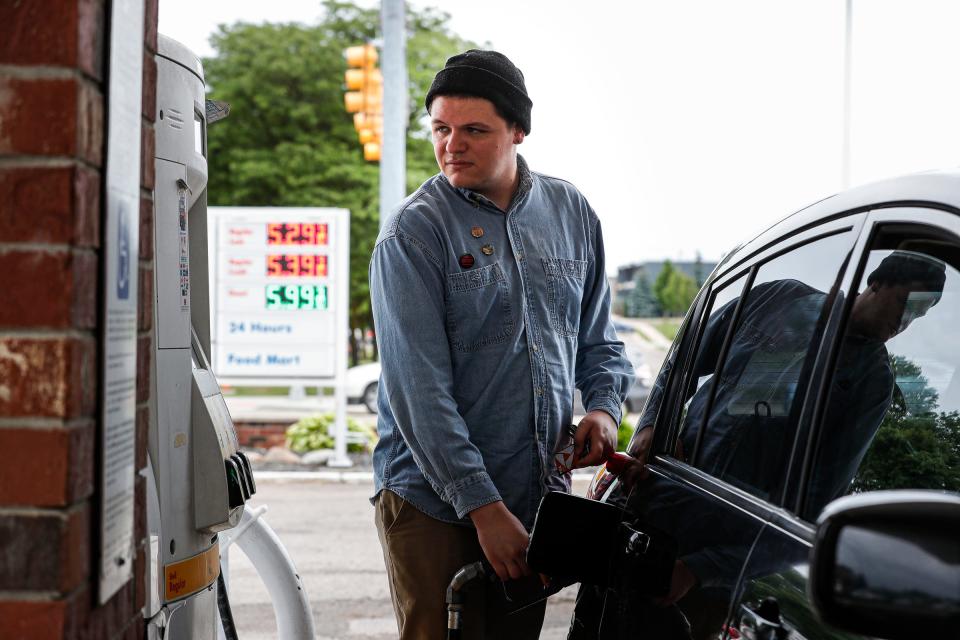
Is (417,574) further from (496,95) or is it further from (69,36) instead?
(69,36)

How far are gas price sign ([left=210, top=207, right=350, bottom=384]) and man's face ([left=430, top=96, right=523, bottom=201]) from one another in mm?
7900

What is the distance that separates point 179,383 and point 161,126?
61 centimetres

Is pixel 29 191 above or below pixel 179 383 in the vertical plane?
above

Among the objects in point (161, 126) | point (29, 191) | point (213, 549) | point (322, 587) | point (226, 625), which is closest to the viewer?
point (29, 191)

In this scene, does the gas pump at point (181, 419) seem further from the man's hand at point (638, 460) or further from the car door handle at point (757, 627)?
the car door handle at point (757, 627)

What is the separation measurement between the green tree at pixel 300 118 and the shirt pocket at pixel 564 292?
1867 centimetres

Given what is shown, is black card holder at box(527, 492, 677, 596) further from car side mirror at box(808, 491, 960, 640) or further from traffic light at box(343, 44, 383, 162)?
traffic light at box(343, 44, 383, 162)

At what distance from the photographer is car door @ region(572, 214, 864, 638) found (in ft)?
5.71

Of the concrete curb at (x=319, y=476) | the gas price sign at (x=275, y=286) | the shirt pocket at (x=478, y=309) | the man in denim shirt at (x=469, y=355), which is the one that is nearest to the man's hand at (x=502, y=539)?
the man in denim shirt at (x=469, y=355)

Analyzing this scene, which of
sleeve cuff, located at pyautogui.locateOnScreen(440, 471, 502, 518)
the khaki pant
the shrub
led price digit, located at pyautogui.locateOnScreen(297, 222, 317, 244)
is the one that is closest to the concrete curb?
the shrub

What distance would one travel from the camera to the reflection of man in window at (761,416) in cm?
162

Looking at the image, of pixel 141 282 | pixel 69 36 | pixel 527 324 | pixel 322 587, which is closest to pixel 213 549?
pixel 527 324

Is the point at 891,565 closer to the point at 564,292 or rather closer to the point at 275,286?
the point at 564,292

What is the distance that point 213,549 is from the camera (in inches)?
107
